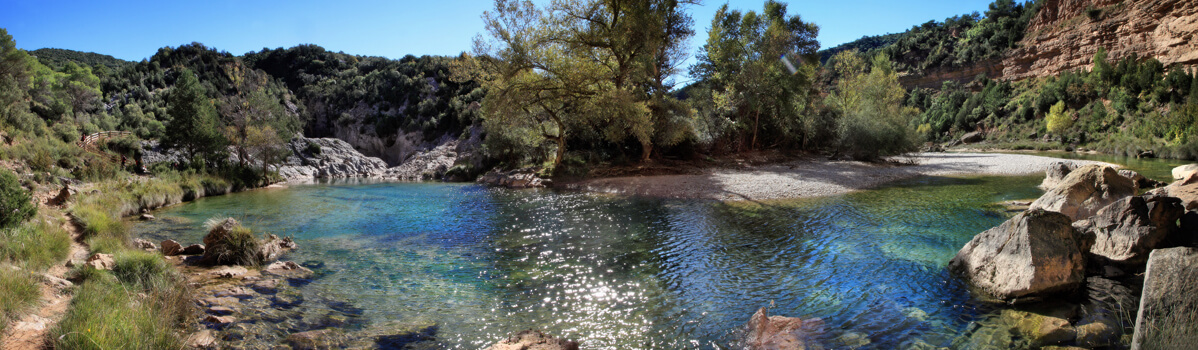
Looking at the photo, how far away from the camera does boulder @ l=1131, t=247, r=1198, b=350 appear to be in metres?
3.80

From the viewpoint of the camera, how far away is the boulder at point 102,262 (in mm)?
6547

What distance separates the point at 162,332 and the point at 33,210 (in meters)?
6.70

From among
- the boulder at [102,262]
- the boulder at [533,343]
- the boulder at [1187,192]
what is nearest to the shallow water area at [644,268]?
the boulder at [533,343]

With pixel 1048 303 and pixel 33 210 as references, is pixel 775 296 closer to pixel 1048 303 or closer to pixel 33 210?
pixel 1048 303

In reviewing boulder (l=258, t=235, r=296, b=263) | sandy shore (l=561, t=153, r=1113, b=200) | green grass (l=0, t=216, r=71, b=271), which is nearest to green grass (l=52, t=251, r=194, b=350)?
green grass (l=0, t=216, r=71, b=271)

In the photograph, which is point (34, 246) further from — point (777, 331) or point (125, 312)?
point (777, 331)

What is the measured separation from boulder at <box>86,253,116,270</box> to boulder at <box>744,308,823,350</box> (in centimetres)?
839

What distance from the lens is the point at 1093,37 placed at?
5431 cm

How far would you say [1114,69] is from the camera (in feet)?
153

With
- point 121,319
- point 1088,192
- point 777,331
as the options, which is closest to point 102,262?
point 121,319

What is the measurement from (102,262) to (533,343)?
666 centimetres

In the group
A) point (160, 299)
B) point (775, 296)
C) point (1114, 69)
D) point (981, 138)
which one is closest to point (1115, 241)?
point (775, 296)

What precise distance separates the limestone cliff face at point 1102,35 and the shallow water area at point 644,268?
4762 cm

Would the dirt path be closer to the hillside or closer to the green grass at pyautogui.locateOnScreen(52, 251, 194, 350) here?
the green grass at pyautogui.locateOnScreen(52, 251, 194, 350)
